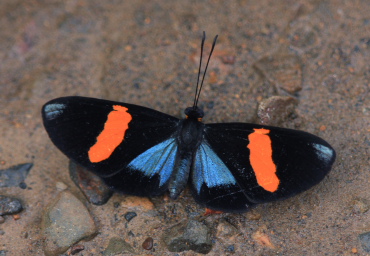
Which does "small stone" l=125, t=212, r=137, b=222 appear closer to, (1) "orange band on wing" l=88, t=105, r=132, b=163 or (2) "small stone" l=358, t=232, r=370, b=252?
(1) "orange band on wing" l=88, t=105, r=132, b=163

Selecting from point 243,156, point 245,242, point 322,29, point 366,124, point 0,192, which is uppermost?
point 322,29

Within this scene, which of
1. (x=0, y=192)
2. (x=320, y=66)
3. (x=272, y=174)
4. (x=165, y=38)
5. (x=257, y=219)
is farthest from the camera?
(x=165, y=38)

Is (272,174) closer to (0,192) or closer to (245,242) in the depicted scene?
(245,242)

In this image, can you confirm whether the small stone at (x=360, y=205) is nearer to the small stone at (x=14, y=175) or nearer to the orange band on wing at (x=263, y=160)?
the orange band on wing at (x=263, y=160)

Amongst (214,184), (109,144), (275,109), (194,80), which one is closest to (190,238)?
(214,184)

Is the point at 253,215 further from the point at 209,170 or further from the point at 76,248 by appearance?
the point at 76,248

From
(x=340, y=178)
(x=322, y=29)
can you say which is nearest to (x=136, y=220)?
(x=340, y=178)

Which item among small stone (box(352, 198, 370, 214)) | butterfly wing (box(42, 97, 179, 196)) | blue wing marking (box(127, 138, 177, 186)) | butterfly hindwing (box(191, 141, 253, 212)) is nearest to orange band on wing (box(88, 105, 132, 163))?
butterfly wing (box(42, 97, 179, 196))
